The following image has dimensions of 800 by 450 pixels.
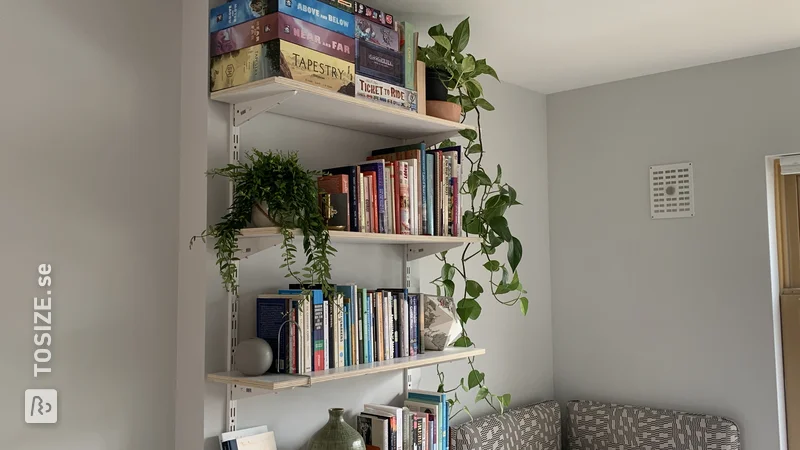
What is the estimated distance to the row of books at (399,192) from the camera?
208 cm

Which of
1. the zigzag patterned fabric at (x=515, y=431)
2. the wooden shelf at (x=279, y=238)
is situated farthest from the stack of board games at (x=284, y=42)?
the zigzag patterned fabric at (x=515, y=431)

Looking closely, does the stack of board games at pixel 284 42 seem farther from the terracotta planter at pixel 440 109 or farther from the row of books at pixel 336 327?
the row of books at pixel 336 327

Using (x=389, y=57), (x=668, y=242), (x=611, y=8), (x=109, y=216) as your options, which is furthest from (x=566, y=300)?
(x=109, y=216)

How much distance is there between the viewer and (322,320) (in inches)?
80.6

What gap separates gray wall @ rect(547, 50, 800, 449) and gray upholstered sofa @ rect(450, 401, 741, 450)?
4.8 inches

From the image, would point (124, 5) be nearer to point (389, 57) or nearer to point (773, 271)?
point (389, 57)

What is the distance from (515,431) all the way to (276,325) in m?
1.52

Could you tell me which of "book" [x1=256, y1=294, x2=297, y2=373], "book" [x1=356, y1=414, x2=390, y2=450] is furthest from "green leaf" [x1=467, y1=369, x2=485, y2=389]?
"book" [x1=256, y1=294, x2=297, y2=373]

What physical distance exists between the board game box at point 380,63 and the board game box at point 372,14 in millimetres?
80

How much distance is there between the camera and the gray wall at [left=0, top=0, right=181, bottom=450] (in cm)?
175

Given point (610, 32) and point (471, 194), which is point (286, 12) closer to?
point (471, 194)

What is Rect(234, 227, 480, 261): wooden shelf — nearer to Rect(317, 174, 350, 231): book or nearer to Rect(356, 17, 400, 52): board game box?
Rect(317, 174, 350, 231): book

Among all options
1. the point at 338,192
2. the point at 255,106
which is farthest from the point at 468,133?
the point at 255,106

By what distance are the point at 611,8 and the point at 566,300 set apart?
1601mm
